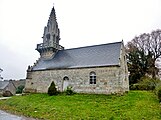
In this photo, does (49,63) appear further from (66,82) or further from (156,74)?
(156,74)

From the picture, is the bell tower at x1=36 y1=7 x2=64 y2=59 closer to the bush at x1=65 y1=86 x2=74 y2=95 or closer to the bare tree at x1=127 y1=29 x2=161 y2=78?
the bush at x1=65 y1=86 x2=74 y2=95

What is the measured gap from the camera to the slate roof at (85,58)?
81.9 feet

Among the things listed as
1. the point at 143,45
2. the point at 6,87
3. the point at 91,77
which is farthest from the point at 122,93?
the point at 6,87

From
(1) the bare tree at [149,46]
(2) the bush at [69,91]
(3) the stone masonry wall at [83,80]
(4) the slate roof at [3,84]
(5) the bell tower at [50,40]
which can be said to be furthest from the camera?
(4) the slate roof at [3,84]

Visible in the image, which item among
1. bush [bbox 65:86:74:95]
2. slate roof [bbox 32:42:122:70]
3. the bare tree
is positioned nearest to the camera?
bush [bbox 65:86:74:95]

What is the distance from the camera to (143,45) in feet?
140

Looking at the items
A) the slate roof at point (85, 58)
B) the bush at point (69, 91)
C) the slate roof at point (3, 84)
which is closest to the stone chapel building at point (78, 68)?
the slate roof at point (85, 58)

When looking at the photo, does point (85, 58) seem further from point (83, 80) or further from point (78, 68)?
point (83, 80)

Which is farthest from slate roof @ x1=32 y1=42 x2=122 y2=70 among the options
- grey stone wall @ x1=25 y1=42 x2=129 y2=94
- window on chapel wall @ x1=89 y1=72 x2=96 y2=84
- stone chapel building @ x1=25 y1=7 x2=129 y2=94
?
window on chapel wall @ x1=89 y1=72 x2=96 y2=84

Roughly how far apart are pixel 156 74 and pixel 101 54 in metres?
18.1

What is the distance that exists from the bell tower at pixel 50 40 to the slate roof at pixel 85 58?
121cm

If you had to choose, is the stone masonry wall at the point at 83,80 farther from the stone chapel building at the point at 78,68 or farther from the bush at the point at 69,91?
the bush at the point at 69,91

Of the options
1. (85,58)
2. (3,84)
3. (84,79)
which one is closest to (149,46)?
(85,58)

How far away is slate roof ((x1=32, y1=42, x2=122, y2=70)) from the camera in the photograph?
25.0 m
